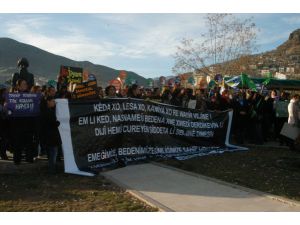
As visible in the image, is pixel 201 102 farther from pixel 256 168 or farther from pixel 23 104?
pixel 23 104

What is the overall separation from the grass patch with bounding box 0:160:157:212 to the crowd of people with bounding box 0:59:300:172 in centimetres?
71

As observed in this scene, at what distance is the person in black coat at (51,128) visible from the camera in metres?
8.91

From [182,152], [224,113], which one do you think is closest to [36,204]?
[182,152]

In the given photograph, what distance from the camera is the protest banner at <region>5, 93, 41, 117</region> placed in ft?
31.7

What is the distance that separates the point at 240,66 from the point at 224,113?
72.9ft

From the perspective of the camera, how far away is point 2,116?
10.4m

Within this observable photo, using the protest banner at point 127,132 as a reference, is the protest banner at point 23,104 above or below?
above

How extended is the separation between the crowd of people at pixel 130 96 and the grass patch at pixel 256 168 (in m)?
2.34

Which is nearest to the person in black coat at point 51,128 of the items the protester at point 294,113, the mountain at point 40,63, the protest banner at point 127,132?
the protest banner at point 127,132

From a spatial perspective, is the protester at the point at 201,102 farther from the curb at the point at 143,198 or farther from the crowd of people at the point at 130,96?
the curb at the point at 143,198

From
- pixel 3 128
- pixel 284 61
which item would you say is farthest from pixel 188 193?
pixel 284 61

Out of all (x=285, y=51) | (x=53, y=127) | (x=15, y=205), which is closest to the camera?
(x=15, y=205)

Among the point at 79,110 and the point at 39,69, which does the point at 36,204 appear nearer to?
the point at 79,110

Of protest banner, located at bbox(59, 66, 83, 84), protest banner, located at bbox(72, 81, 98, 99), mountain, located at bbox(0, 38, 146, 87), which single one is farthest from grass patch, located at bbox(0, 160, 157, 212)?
mountain, located at bbox(0, 38, 146, 87)
